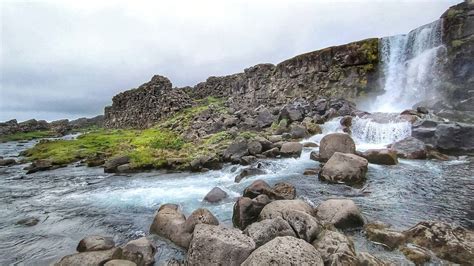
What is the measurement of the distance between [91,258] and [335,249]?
5.72 m

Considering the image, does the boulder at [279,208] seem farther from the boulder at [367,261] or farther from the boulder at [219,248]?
the boulder at [367,261]

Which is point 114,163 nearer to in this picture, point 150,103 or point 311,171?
point 311,171

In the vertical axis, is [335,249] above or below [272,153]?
below

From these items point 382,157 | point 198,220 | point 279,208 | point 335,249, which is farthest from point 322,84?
point 335,249

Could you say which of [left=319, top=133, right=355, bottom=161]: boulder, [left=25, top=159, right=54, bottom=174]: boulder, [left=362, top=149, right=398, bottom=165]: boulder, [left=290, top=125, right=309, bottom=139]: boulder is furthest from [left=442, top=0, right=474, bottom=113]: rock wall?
[left=25, top=159, right=54, bottom=174]: boulder

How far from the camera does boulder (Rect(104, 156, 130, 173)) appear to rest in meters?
21.3

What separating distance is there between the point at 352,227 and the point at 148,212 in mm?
7393

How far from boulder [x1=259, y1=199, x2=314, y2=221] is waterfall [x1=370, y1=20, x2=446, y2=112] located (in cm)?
2923

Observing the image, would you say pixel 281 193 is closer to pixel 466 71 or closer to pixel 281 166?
pixel 281 166

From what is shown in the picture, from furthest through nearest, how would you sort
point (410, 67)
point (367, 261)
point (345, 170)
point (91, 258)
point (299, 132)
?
1. point (410, 67)
2. point (299, 132)
3. point (345, 170)
4. point (91, 258)
5. point (367, 261)

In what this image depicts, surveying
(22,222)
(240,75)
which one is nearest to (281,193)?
(22,222)

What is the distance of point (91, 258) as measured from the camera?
23.2ft

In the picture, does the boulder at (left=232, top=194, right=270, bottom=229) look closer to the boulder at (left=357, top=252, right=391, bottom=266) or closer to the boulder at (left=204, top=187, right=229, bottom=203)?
the boulder at (left=204, top=187, right=229, bottom=203)

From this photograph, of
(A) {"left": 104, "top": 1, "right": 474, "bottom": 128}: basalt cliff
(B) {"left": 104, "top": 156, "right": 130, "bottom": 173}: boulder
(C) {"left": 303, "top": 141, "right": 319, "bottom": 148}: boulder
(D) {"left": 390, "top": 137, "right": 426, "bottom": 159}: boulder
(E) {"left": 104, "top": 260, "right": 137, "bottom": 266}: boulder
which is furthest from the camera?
(A) {"left": 104, "top": 1, "right": 474, "bottom": 128}: basalt cliff
